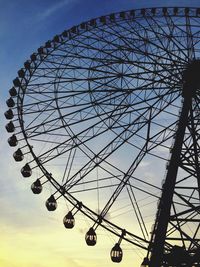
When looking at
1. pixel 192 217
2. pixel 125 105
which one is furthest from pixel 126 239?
pixel 125 105

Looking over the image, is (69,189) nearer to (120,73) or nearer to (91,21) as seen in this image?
(120,73)

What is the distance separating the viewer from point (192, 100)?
68.9ft

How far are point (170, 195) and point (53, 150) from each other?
6.23m

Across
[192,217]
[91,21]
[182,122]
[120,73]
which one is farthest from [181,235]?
[91,21]

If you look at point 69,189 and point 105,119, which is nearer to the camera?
point 69,189

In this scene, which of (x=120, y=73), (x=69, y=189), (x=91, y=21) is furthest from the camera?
(x=91, y=21)

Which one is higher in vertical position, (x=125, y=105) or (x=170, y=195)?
(x=125, y=105)

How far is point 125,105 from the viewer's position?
71.7ft

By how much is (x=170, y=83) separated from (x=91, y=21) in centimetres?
796

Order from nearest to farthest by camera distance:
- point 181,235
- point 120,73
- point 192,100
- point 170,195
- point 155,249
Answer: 1. point 155,249
2. point 170,195
3. point 181,235
4. point 192,100
5. point 120,73

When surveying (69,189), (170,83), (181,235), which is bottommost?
(181,235)

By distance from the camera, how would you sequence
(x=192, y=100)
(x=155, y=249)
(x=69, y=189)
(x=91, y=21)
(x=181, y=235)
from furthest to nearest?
(x=91, y=21) → (x=192, y=100) → (x=69, y=189) → (x=181, y=235) → (x=155, y=249)

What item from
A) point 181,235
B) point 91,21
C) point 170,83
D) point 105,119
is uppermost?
point 91,21

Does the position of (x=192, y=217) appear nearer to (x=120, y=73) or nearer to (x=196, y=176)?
(x=196, y=176)
